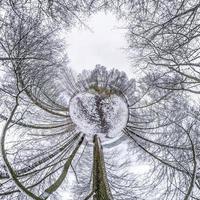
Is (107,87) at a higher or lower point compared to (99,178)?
higher

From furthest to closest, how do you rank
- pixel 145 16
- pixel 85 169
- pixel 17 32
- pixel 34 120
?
pixel 85 169 < pixel 34 120 < pixel 145 16 < pixel 17 32

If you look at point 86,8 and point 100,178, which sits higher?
point 86,8

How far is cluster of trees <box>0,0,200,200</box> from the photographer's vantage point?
18.7 ft

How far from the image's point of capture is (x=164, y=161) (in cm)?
710

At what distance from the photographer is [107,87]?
7551mm

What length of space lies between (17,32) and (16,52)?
375 millimetres

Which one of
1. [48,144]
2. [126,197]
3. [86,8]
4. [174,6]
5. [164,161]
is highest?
[86,8]

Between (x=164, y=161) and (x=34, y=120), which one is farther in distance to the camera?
(x=34, y=120)

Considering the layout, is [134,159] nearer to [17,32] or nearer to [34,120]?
[34,120]

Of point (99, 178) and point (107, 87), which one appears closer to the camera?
point (99, 178)

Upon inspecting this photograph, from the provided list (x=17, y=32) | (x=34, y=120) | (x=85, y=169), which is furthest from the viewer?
(x=85, y=169)

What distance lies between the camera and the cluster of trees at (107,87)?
5703 millimetres

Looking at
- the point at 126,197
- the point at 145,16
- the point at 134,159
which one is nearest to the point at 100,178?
the point at 126,197

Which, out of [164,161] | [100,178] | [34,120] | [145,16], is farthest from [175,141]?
[34,120]
